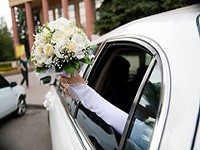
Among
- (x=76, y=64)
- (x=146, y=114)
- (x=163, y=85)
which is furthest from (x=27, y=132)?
(x=163, y=85)

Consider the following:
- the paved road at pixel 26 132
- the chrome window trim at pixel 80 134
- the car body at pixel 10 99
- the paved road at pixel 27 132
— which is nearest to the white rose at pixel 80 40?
the chrome window trim at pixel 80 134

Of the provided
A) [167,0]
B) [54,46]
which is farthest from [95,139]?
[167,0]

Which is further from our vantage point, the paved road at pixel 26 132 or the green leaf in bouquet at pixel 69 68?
the paved road at pixel 26 132

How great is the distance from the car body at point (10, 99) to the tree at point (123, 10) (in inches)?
534

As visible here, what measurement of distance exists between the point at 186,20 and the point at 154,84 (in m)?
0.29

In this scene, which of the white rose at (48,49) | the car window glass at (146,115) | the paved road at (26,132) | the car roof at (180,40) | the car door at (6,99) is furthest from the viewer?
the car door at (6,99)

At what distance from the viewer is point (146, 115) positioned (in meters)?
1.58

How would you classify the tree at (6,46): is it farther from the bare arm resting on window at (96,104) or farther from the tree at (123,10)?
the bare arm resting on window at (96,104)

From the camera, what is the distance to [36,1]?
4444cm

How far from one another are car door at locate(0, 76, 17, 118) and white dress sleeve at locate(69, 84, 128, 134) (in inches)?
238

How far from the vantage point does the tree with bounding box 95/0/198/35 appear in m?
22.0

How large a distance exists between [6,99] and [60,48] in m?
6.66

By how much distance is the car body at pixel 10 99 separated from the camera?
815 centimetres

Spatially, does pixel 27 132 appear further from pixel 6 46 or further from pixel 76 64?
pixel 6 46
